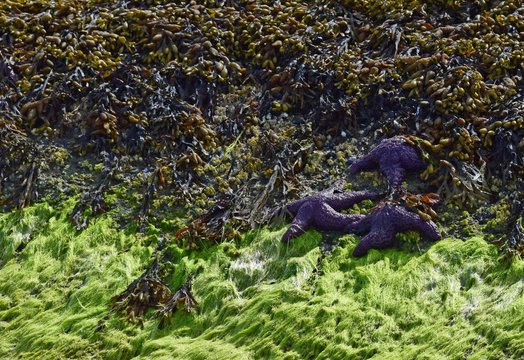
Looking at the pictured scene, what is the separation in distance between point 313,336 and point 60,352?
1774 mm

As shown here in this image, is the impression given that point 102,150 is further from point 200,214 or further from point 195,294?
point 195,294

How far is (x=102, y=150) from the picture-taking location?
7.15 m

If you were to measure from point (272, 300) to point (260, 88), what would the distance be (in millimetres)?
2755

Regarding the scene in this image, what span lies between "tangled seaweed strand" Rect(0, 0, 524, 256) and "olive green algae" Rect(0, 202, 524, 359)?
594 millimetres

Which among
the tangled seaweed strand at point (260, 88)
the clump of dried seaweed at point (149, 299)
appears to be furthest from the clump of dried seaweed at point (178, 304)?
the tangled seaweed strand at point (260, 88)

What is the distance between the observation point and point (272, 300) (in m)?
5.55

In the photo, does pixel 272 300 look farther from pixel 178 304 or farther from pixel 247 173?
pixel 247 173

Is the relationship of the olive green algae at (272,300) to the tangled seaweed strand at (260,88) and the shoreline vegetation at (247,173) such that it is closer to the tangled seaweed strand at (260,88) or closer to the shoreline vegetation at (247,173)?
the shoreline vegetation at (247,173)

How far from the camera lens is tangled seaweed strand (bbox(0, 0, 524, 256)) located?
662cm

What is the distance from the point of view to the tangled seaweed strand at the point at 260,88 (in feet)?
21.7

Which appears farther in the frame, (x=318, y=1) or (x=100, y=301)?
(x=318, y=1)

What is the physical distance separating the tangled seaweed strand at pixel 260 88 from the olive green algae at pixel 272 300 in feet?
1.95

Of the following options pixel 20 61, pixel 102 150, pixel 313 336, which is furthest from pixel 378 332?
pixel 20 61

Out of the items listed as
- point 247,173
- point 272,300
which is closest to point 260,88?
point 247,173
